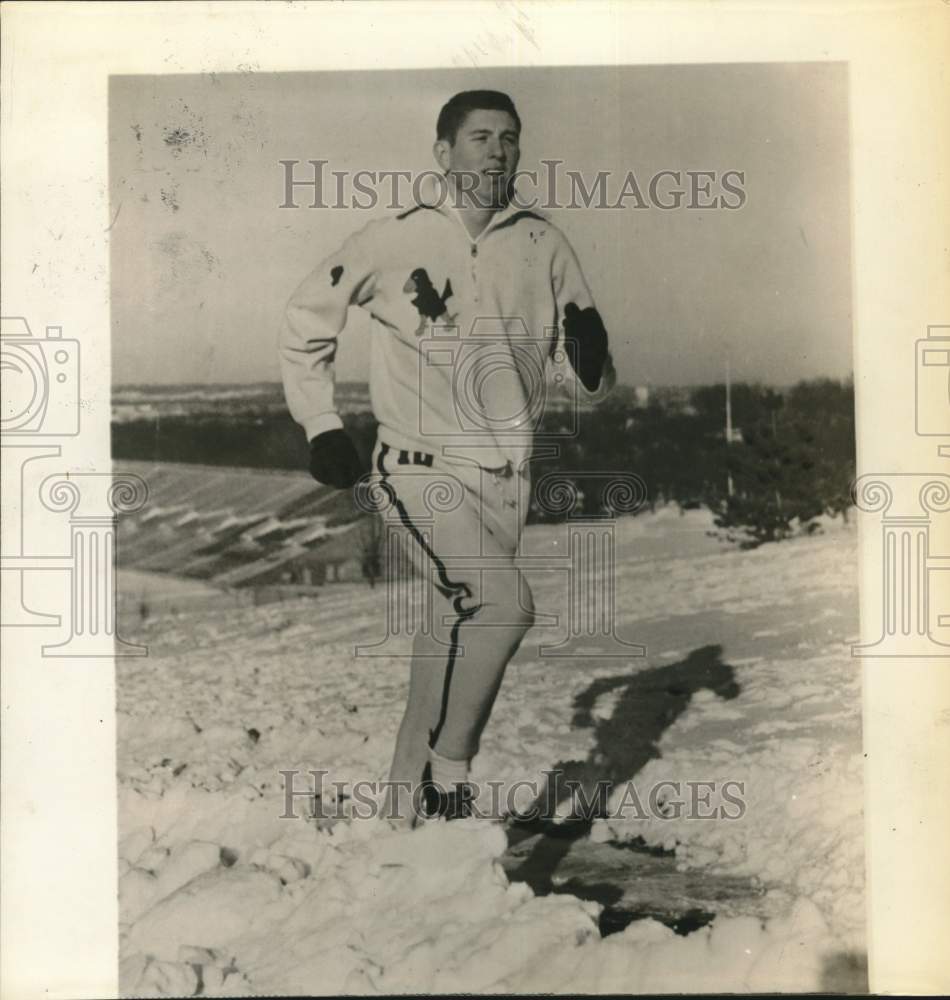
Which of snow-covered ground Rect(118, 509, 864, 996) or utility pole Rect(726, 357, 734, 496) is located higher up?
utility pole Rect(726, 357, 734, 496)

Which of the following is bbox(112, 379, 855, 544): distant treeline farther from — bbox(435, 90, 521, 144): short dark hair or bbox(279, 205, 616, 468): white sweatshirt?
bbox(435, 90, 521, 144): short dark hair

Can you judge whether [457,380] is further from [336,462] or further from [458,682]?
[458,682]

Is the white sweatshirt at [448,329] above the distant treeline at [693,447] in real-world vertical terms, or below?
above

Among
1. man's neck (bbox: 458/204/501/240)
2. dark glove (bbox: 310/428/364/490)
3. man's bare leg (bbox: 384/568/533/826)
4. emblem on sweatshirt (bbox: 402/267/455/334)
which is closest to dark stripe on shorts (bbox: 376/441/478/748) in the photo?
man's bare leg (bbox: 384/568/533/826)

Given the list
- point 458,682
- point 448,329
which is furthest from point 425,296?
point 458,682

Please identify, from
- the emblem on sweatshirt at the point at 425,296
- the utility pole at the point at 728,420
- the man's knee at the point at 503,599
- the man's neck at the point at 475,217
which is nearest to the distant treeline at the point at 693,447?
the utility pole at the point at 728,420

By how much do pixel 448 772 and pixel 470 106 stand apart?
1.57m

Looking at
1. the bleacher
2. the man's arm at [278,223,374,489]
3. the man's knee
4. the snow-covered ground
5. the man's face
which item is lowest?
the snow-covered ground

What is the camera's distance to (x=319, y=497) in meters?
2.01

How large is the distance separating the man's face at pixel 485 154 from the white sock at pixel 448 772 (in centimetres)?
131

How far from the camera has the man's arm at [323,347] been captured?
2000 millimetres

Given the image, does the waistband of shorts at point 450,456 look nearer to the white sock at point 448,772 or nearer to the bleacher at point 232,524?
the bleacher at point 232,524

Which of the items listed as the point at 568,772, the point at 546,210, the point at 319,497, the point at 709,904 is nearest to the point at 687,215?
the point at 546,210

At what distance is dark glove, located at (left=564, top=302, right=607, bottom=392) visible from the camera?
2.00m
